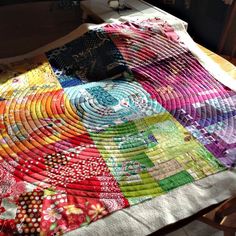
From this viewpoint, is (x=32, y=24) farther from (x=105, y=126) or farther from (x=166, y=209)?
(x=166, y=209)

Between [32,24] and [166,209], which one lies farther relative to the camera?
[32,24]

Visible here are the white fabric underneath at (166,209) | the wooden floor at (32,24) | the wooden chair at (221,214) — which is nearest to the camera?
the white fabric underneath at (166,209)

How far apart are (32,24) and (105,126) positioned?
196cm

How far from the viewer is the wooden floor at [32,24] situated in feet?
8.41

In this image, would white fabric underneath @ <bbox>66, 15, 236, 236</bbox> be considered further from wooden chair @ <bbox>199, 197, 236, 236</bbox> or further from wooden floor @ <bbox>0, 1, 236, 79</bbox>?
wooden floor @ <bbox>0, 1, 236, 79</bbox>

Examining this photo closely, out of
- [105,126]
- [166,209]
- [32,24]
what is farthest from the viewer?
[32,24]

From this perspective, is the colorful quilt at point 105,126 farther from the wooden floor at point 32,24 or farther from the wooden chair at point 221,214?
the wooden floor at point 32,24

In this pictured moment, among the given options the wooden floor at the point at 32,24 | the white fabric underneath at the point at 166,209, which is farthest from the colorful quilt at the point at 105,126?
the wooden floor at the point at 32,24

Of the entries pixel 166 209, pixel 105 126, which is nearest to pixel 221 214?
pixel 166 209

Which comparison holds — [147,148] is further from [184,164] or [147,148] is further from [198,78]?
[198,78]

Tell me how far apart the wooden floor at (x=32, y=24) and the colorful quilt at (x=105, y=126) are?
3.70 feet

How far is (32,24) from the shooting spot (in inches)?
108

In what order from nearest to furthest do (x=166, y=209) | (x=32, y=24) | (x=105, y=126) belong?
1. (x=166, y=209)
2. (x=105, y=126)
3. (x=32, y=24)

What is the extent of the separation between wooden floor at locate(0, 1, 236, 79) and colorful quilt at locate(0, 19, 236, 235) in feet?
3.70
